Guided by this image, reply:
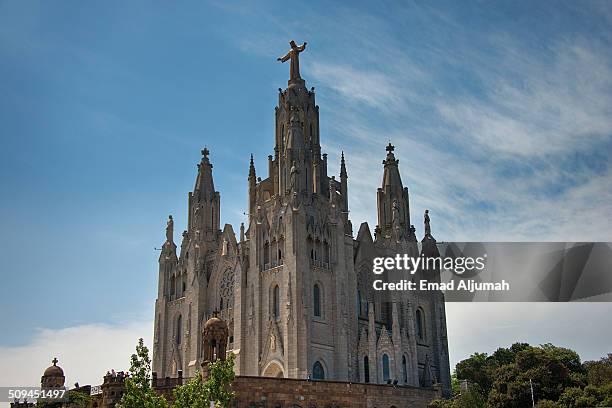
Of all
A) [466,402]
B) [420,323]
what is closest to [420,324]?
[420,323]

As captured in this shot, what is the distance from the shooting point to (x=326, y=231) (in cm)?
5844

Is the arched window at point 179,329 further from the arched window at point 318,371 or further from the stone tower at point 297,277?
the arched window at point 318,371

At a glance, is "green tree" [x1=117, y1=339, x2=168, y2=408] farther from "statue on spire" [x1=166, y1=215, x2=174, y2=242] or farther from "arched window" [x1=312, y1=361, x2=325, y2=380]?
"statue on spire" [x1=166, y1=215, x2=174, y2=242]

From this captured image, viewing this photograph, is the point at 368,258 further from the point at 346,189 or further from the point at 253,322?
the point at 253,322

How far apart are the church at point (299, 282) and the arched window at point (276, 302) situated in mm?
81

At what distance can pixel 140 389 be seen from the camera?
32.8m

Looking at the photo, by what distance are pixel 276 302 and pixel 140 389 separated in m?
23.9

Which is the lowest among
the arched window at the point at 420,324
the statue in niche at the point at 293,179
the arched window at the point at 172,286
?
the arched window at the point at 420,324

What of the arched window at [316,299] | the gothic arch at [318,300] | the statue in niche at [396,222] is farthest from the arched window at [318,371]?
the statue in niche at [396,222]

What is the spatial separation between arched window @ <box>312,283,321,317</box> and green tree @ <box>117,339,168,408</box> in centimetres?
2336

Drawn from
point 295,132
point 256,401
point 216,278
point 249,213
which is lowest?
point 256,401

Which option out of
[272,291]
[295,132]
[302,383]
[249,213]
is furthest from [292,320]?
[295,132]

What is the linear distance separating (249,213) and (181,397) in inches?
1193

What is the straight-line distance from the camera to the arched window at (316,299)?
55.7m
